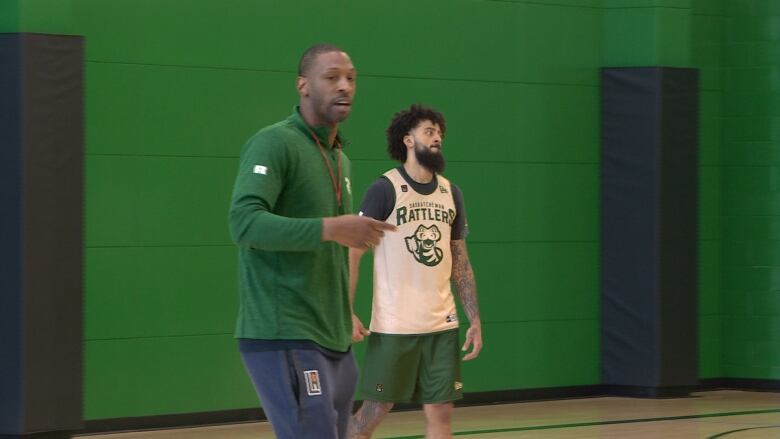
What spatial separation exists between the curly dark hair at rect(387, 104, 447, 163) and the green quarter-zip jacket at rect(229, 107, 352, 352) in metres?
3.09

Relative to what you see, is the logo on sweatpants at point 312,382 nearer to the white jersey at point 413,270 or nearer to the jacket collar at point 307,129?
the jacket collar at point 307,129

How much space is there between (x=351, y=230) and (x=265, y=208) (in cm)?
27

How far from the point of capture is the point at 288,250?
3.93 meters

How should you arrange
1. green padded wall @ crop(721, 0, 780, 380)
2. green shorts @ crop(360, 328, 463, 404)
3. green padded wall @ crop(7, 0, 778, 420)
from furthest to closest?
green padded wall @ crop(721, 0, 780, 380), green padded wall @ crop(7, 0, 778, 420), green shorts @ crop(360, 328, 463, 404)

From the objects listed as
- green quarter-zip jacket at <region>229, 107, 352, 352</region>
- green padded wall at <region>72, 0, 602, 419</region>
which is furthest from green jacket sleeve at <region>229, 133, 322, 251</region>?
green padded wall at <region>72, 0, 602, 419</region>

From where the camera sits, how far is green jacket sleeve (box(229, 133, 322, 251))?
12.8 ft

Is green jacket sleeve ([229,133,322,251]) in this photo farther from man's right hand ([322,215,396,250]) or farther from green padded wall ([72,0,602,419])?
green padded wall ([72,0,602,419])

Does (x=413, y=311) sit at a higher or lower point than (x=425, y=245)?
lower

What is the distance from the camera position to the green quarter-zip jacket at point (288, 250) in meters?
3.99

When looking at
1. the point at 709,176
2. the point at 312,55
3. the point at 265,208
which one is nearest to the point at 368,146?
the point at 709,176

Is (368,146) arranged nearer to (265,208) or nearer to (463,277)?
(463,277)

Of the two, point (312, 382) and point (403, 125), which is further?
point (403, 125)

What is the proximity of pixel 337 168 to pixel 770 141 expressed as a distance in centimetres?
837

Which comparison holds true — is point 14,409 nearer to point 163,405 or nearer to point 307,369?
point 163,405
